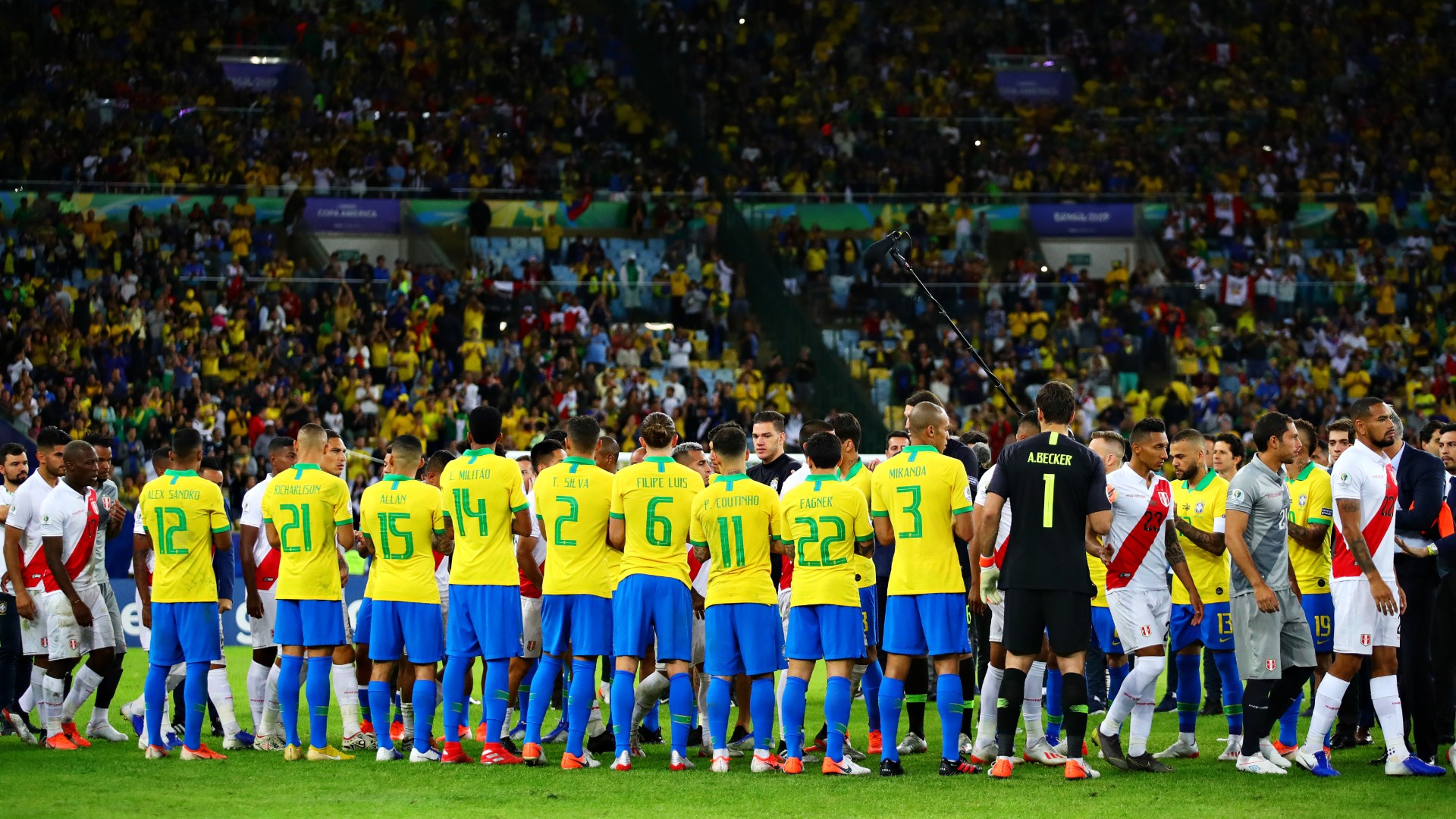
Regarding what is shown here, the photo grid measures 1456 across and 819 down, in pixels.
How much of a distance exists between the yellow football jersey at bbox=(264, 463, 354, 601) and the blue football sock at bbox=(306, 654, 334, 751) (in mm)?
461

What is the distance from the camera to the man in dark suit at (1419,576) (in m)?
10.8

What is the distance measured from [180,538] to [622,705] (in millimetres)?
3518

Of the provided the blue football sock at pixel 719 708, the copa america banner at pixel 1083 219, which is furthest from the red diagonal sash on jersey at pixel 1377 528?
the copa america banner at pixel 1083 219

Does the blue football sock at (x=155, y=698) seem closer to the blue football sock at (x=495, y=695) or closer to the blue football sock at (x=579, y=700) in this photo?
the blue football sock at (x=495, y=695)

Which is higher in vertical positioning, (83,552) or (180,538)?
(180,538)

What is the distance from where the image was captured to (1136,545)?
1080cm

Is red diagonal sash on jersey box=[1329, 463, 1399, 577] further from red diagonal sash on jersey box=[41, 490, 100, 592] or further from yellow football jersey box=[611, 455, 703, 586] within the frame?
red diagonal sash on jersey box=[41, 490, 100, 592]

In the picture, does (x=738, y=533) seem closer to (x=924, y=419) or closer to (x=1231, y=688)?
(x=924, y=419)

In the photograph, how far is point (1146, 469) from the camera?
1090 centimetres

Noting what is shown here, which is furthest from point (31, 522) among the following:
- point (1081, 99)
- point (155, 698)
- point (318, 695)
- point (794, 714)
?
point (1081, 99)

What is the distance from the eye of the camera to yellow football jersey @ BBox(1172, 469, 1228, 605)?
11.5 m

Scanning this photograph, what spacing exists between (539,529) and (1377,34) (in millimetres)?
34312

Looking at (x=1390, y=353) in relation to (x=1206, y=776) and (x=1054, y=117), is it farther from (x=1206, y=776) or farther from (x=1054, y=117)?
(x=1206, y=776)

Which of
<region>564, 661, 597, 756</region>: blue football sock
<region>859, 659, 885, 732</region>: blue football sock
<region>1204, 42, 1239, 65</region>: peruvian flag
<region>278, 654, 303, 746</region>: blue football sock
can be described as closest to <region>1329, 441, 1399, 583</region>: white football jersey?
<region>859, 659, 885, 732</region>: blue football sock
